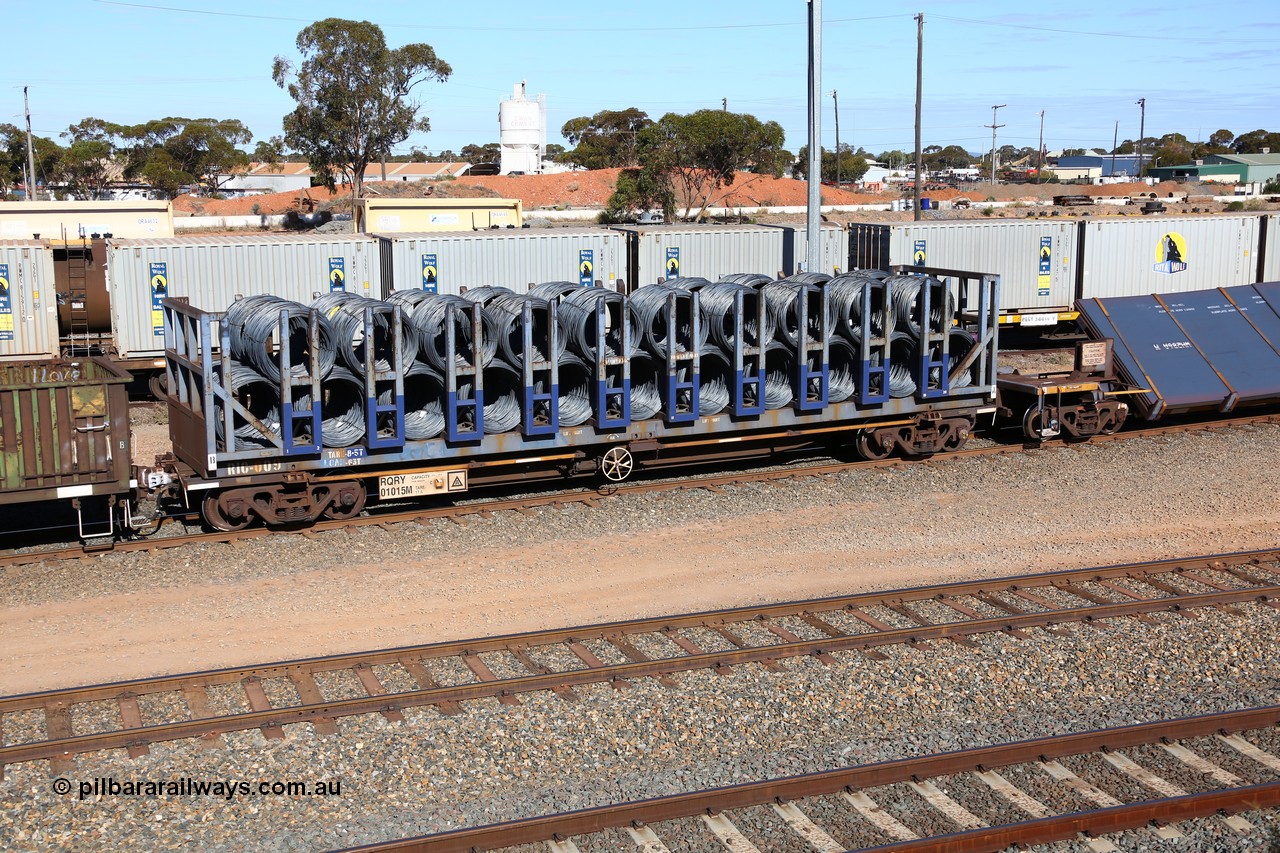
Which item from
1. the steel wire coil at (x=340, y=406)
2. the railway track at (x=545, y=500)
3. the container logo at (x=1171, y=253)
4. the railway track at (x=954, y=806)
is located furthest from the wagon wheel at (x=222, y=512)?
the container logo at (x=1171, y=253)

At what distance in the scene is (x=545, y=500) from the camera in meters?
15.8

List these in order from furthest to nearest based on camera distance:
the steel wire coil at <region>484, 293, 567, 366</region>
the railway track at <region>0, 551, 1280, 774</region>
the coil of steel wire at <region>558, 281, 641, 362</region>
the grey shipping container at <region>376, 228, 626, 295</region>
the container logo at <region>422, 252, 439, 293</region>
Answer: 1. the container logo at <region>422, 252, 439, 293</region>
2. the grey shipping container at <region>376, 228, 626, 295</region>
3. the coil of steel wire at <region>558, 281, 641, 362</region>
4. the steel wire coil at <region>484, 293, 567, 366</region>
5. the railway track at <region>0, 551, 1280, 774</region>

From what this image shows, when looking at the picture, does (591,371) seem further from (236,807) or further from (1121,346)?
(1121,346)

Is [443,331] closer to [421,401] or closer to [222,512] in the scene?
[421,401]

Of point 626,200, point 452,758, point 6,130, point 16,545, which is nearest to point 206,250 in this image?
→ point 16,545

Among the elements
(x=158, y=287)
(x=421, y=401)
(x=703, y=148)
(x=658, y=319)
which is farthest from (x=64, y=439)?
(x=703, y=148)

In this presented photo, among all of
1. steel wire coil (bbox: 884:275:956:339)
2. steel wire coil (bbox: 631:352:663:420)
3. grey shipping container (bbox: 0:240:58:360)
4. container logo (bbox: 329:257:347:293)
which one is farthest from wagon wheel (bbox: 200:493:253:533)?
grey shipping container (bbox: 0:240:58:360)

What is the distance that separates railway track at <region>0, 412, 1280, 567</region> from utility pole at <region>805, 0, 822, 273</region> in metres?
4.37

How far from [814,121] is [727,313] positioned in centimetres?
619

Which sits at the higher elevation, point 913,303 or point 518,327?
point 913,303

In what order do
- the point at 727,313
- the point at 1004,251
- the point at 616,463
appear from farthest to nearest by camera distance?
the point at 1004,251 → the point at 727,313 → the point at 616,463

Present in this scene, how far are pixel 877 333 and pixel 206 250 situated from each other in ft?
44.9

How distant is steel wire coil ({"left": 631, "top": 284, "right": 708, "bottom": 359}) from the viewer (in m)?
15.8

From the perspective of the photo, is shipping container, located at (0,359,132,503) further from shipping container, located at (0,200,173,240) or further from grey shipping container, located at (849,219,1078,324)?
shipping container, located at (0,200,173,240)
